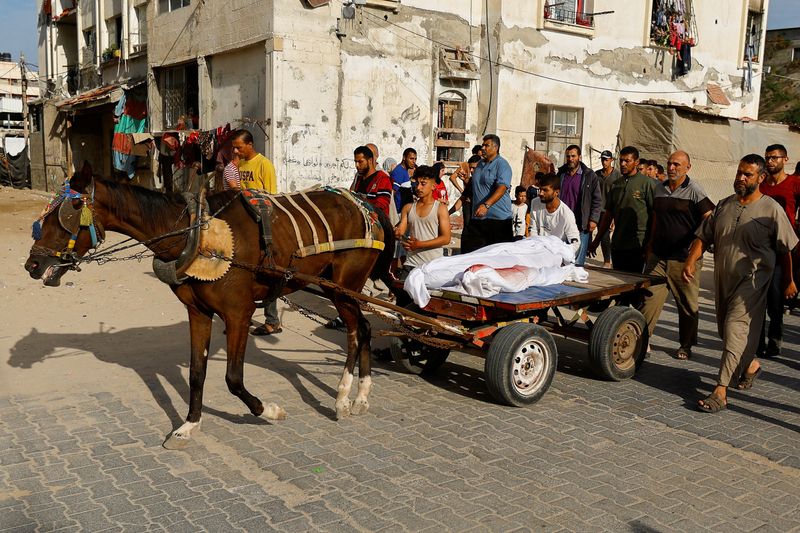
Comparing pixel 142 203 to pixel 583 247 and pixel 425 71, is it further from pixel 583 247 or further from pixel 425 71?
pixel 425 71

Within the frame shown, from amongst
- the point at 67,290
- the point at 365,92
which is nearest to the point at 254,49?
the point at 365,92

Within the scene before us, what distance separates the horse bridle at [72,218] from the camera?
14.6 ft

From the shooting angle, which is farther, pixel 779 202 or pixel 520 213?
pixel 520 213

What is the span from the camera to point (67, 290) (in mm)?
9734

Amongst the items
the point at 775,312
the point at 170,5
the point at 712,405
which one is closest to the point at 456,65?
the point at 170,5

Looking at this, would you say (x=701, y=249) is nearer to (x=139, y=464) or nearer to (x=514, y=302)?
(x=514, y=302)

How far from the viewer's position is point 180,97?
61.6 ft

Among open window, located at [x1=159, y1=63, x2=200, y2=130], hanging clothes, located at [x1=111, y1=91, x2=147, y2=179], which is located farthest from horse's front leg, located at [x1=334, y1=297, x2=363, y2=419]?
hanging clothes, located at [x1=111, y1=91, x2=147, y2=179]

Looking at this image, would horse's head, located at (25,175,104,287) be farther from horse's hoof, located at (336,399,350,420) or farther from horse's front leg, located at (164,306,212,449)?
horse's hoof, located at (336,399,350,420)

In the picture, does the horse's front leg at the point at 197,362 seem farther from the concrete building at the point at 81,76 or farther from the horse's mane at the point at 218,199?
the concrete building at the point at 81,76

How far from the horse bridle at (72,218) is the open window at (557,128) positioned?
585 inches

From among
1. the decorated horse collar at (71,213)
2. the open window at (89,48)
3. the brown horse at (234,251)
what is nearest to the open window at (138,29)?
the open window at (89,48)

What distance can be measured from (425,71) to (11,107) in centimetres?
3494

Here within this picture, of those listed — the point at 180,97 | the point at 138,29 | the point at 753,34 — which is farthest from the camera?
the point at 753,34
